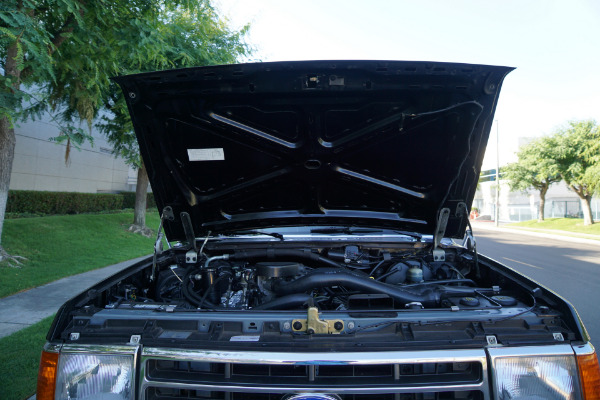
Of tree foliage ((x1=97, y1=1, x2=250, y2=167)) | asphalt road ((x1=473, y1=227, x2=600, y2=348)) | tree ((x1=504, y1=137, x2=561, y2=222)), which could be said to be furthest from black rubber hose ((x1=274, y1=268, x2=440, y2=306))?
tree ((x1=504, y1=137, x2=561, y2=222))

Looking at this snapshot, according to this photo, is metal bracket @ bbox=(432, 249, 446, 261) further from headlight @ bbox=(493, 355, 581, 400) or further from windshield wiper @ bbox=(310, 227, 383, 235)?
headlight @ bbox=(493, 355, 581, 400)

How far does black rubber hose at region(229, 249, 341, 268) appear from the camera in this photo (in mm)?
3201

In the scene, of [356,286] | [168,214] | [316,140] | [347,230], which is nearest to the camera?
[356,286]

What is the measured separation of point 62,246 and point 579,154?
28.7 metres

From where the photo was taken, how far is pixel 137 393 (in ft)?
5.32

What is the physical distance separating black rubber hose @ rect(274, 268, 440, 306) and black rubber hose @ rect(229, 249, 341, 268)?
753 mm

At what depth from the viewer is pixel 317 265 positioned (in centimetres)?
328

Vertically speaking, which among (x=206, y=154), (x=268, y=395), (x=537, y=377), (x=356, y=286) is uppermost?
(x=206, y=154)

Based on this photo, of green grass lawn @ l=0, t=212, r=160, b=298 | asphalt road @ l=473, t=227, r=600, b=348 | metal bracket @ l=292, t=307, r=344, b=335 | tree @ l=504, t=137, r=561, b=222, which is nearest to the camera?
metal bracket @ l=292, t=307, r=344, b=335

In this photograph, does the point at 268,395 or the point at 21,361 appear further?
the point at 21,361

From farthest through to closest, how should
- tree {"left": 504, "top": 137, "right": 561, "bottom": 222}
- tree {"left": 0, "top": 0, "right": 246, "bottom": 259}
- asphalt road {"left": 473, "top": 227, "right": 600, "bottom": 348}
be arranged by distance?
tree {"left": 504, "top": 137, "right": 561, "bottom": 222} < asphalt road {"left": 473, "top": 227, "right": 600, "bottom": 348} < tree {"left": 0, "top": 0, "right": 246, "bottom": 259}

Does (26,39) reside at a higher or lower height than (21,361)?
higher

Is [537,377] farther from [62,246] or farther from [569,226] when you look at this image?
[569,226]

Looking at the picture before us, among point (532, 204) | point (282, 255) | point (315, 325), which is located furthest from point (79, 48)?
point (532, 204)
